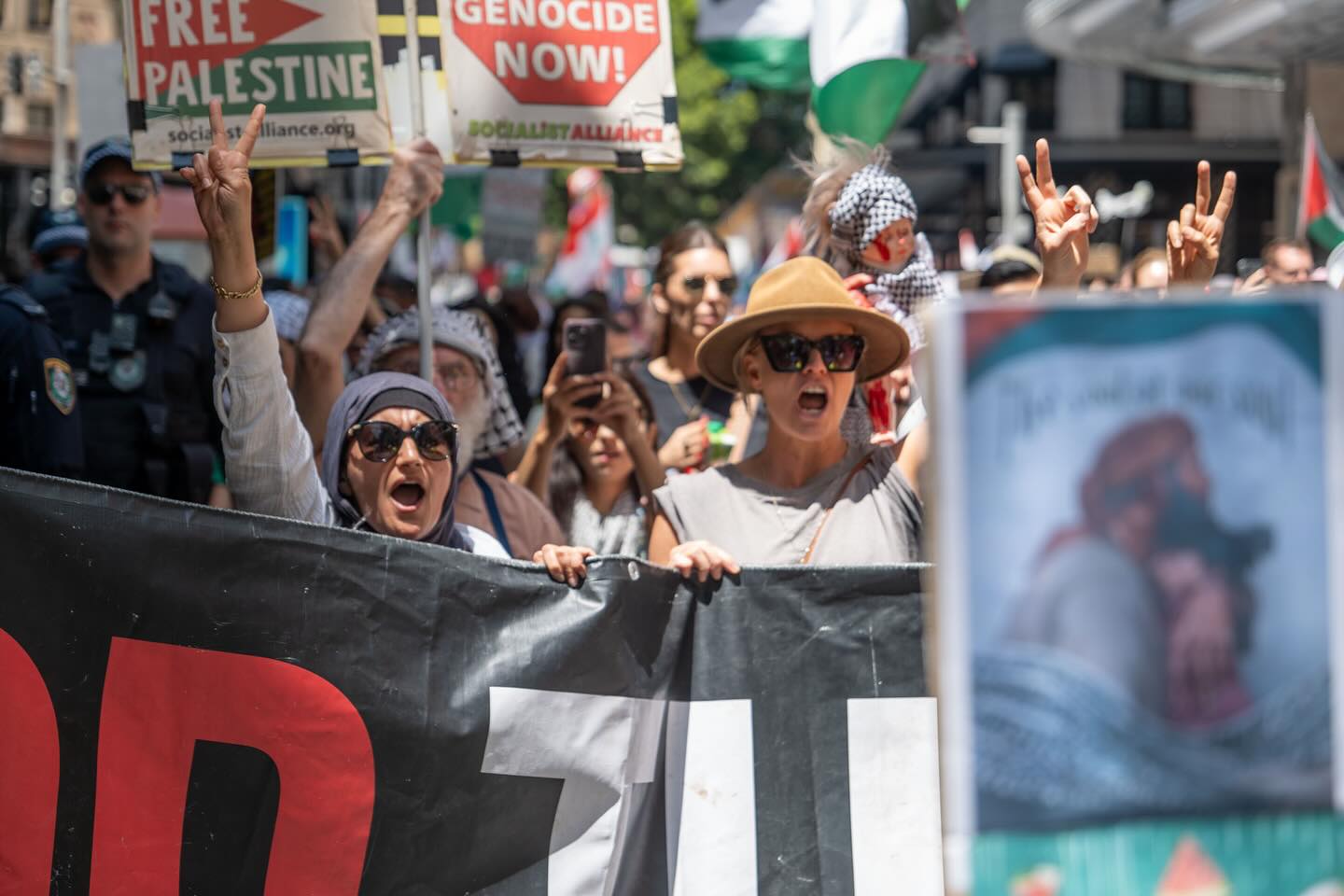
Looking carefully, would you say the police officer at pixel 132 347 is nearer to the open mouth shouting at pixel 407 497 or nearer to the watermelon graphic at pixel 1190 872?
the open mouth shouting at pixel 407 497

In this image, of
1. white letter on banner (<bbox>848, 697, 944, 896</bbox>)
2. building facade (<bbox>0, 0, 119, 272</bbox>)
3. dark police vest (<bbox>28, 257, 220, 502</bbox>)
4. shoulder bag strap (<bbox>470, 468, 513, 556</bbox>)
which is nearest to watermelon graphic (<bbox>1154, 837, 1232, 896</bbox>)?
white letter on banner (<bbox>848, 697, 944, 896</bbox>)

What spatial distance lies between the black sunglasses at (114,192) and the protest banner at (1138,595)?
4096 millimetres

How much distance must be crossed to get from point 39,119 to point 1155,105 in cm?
3630

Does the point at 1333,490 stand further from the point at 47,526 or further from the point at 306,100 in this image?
the point at 306,100

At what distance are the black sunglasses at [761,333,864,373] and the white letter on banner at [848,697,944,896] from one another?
74cm

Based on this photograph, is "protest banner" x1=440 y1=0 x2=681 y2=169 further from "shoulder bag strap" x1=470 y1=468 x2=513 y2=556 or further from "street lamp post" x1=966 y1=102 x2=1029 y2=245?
"street lamp post" x1=966 y1=102 x2=1029 y2=245

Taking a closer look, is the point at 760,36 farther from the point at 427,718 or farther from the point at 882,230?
the point at 427,718

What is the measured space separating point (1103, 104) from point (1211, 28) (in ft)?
62.0

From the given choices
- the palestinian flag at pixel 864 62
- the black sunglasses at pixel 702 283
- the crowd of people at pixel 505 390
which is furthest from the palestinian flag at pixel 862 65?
the black sunglasses at pixel 702 283

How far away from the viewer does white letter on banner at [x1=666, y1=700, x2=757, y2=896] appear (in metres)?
3.45

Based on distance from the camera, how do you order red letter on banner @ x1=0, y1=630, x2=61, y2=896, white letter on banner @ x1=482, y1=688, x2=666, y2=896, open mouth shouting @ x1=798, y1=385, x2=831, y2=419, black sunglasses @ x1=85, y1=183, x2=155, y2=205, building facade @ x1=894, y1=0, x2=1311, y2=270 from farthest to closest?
1. building facade @ x1=894, y1=0, x2=1311, y2=270
2. black sunglasses @ x1=85, y1=183, x2=155, y2=205
3. open mouth shouting @ x1=798, y1=385, x2=831, y2=419
4. white letter on banner @ x1=482, y1=688, x2=666, y2=896
5. red letter on banner @ x1=0, y1=630, x2=61, y2=896

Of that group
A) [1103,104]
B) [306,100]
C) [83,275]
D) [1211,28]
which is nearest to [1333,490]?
[306,100]

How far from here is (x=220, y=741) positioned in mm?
3338

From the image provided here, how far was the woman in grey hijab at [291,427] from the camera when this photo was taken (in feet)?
11.5
